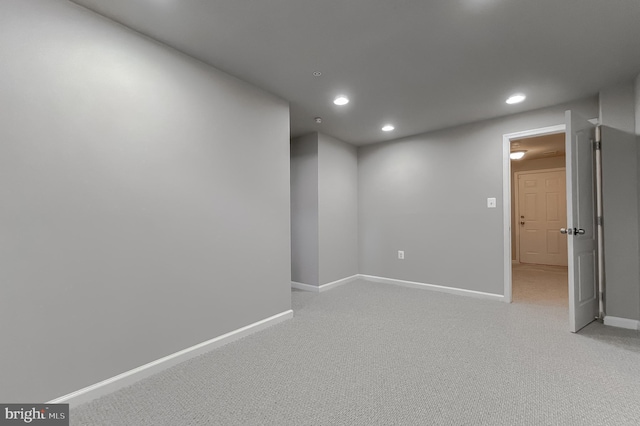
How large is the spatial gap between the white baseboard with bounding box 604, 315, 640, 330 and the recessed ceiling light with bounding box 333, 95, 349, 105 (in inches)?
138

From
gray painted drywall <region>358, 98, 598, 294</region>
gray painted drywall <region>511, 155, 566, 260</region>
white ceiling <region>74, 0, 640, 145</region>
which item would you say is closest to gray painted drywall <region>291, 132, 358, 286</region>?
gray painted drywall <region>358, 98, 598, 294</region>

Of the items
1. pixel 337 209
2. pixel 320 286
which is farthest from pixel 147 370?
pixel 337 209

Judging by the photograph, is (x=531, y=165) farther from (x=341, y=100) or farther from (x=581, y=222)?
(x=341, y=100)

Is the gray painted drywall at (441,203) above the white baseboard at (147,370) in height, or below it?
above

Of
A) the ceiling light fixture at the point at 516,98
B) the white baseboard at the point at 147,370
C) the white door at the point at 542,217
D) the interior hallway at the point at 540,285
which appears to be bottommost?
the interior hallway at the point at 540,285

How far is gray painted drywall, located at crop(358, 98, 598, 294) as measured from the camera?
3746 mm

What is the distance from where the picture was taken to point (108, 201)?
1.85 metres

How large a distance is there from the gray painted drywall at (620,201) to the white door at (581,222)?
108 millimetres

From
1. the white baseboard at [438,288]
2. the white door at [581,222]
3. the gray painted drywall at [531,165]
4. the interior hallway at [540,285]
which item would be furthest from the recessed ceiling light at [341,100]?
the gray painted drywall at [531,165]

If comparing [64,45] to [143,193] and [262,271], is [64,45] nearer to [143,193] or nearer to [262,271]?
[143,193]

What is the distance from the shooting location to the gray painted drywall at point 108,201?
5.07 ft

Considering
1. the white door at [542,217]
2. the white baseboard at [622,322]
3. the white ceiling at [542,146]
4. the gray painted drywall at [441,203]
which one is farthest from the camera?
the white door at [542,217]

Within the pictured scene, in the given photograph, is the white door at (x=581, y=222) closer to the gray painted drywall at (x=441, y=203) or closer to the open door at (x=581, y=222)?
the open door at (x=581, y=222)

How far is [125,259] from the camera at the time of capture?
6.29 feet
